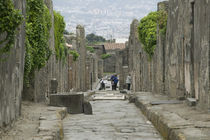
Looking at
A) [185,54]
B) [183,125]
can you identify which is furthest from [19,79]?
[185,54]

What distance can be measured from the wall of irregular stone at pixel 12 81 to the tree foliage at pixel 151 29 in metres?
7.77

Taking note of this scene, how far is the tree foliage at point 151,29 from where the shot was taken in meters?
15.5

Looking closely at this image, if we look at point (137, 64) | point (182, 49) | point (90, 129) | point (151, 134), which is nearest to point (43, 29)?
point (182, 49)

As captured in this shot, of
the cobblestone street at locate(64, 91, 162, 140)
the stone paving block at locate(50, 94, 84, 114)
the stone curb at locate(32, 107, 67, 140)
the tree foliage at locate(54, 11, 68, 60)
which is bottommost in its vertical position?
the cobblestone street at locate(64, 91, 162, 140)

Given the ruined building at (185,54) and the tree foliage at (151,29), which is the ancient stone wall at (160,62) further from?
the tree foliage at (151,29)

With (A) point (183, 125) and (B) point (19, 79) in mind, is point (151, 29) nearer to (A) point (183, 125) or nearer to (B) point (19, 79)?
(B) point (19, 79)

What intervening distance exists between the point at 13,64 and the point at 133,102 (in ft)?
29.9

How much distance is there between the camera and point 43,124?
283 inches

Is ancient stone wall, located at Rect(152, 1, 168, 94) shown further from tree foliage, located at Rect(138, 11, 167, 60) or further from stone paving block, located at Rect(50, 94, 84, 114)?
stone paving block, located at Rect(50, 94, 84, 114)

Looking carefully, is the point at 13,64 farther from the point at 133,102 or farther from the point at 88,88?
the point at 88,88

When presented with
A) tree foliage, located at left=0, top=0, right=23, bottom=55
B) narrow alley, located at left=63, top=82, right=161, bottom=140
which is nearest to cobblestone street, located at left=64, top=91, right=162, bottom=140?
narrow alley, located at left=63, top=82, right=161, bottom=140

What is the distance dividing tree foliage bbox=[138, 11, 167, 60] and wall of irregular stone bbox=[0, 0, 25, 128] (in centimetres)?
777

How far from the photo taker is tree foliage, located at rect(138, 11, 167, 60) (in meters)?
15.5

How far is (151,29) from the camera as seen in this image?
18172 millimetres
